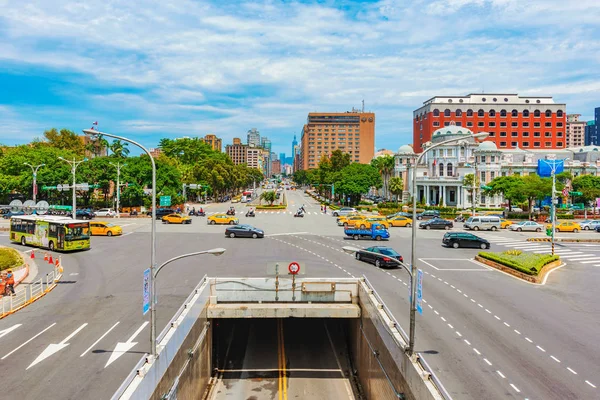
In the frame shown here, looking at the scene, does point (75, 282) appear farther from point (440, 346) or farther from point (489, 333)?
point (489, 333)

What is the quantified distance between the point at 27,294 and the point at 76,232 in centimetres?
1390

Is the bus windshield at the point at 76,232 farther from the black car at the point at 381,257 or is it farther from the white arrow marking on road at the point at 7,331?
the black car at the point at 381,257

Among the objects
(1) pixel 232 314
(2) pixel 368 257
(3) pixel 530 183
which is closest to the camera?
(1) pixel 232 314

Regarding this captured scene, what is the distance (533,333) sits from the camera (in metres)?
19.6

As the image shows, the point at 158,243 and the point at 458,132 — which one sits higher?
the point at 458,132

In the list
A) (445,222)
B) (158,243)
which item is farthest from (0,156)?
(445,222)

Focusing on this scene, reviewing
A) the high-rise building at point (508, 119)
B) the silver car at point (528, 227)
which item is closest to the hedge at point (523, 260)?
the silver car at point (528, 227)

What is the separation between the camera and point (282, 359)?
23.9m

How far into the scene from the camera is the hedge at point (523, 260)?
3089 cm

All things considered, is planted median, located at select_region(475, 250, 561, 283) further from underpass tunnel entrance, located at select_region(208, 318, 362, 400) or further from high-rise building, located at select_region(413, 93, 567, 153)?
high-rise building, located at select_region(413, 93, 567, 153)

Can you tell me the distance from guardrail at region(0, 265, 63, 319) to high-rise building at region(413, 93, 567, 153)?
11781cm

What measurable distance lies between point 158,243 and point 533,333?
3351 centimetres

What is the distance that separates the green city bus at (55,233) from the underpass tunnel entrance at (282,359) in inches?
718

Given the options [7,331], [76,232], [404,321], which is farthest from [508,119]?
[7,331]
